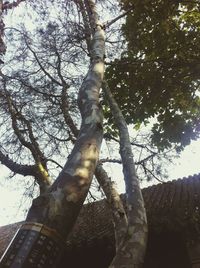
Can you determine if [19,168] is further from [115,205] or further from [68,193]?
[68,193]

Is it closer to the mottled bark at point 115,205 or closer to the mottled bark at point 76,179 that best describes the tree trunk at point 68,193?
the mottled bark at point 76,179

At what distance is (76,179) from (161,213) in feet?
20.6

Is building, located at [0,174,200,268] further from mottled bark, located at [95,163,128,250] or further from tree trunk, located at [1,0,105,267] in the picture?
tree trunk, located at [1,0,105,267]

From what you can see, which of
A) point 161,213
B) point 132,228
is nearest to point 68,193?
point 132,228

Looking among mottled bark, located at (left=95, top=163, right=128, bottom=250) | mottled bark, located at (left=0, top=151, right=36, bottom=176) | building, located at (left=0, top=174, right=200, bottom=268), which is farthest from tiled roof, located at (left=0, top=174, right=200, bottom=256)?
mottled bark, located at (left=0, top=151, right=36, bottom=176)

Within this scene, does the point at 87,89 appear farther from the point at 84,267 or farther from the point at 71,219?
the point at 84,267

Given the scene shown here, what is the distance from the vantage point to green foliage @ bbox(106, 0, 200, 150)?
27.7 ft

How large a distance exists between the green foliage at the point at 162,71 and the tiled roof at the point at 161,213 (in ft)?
5.17

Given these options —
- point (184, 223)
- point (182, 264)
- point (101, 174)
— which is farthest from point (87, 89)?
point (182, 264)

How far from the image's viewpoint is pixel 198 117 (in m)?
8.91

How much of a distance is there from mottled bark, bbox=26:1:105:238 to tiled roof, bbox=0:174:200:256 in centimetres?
478

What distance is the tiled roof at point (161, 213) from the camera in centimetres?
751

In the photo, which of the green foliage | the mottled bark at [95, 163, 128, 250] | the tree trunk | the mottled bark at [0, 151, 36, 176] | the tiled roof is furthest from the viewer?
the green foliage

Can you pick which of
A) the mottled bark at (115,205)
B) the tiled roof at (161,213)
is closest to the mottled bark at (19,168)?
the mottled bark at (115,205)
